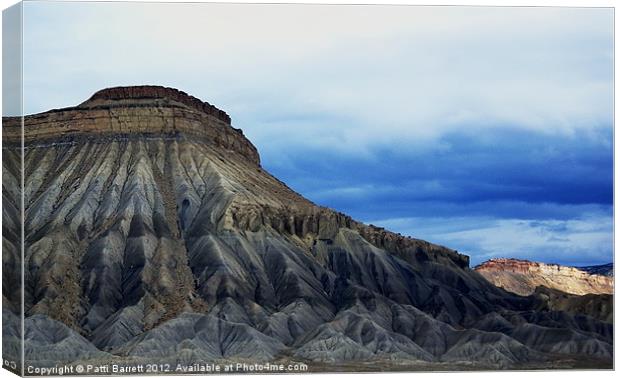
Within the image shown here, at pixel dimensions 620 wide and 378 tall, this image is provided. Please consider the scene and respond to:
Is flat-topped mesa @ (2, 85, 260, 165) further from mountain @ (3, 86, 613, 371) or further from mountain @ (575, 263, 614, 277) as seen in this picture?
mountain @ (575, 263, 614, 277)

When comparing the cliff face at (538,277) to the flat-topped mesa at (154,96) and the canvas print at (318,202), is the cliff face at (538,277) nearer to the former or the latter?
the canvas print at (318,202)

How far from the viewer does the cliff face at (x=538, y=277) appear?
66.9 m

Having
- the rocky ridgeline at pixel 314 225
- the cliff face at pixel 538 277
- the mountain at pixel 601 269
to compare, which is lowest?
the mountain at pixel 601 269

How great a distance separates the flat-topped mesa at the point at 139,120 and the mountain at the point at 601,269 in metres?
15.0

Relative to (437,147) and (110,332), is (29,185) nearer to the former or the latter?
(110,332)

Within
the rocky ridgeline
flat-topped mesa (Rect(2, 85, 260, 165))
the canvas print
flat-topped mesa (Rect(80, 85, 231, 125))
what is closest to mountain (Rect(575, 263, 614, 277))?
the canvas print

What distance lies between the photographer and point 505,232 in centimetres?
6688

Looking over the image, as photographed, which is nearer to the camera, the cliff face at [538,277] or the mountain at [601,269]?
the mountain at [601,269]

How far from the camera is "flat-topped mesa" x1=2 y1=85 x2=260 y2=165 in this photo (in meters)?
69.0

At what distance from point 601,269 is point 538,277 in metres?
5.59

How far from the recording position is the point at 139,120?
8100cm

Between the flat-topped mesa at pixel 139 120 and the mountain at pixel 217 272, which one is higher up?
the flat-topped mesa at pixel 139 120

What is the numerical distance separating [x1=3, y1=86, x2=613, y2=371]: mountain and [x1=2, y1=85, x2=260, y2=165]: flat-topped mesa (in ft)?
0.43

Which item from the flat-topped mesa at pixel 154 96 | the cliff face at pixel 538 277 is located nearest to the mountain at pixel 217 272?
the flat-topped mesa at pixel 154 96
